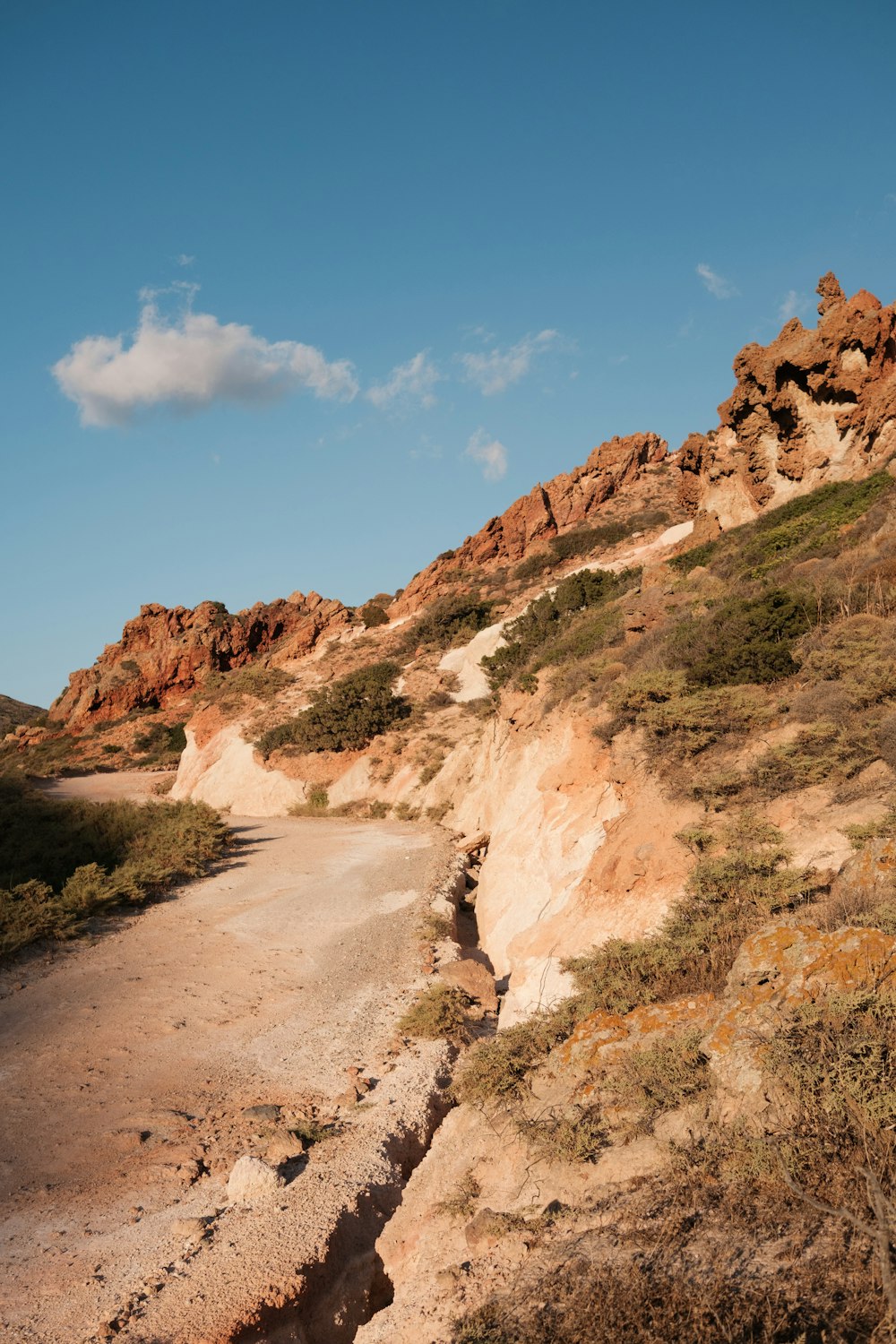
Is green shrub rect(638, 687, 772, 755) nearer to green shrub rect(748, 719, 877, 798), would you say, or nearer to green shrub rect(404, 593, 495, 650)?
green shrub rect(748, 719, 877, 798)

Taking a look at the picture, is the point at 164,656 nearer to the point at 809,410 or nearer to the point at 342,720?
the point at 342,720

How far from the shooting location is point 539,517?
48.2m

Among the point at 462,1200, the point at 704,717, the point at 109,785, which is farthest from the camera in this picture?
the point at 109,785

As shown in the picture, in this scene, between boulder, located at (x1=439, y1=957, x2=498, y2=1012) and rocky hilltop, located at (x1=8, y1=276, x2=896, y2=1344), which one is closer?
rocky hilltop, located at (x1=8, y1=276, x2=896, y2=1344)

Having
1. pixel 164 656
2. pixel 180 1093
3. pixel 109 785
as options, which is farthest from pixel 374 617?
pixel 180 1093

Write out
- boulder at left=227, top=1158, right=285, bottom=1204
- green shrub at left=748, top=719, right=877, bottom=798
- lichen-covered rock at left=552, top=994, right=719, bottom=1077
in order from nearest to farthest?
lichen-covered rock at left=552, top=994, right=719, bottom=1077 → boulder at left=227, top=1158, right=285, bottom=1204 → green shrub at left=748, top=719, right=877, bottom=798

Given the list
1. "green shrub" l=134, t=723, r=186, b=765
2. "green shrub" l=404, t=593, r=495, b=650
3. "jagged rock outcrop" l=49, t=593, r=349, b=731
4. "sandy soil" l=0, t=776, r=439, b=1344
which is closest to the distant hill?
"jagged rock outcrop" l=49, t=593, r=349, b=731

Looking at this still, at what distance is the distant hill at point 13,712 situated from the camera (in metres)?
71.2

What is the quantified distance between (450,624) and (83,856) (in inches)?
996

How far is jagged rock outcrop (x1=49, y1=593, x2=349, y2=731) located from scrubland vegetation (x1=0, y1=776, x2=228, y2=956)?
101ft

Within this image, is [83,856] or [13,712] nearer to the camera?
[83,856]

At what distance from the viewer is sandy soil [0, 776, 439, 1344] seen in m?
4.72

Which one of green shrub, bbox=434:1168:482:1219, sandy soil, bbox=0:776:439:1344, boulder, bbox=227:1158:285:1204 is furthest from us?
boulder, bbox=227:1158:285:1204

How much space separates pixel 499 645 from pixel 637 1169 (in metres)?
29.6
